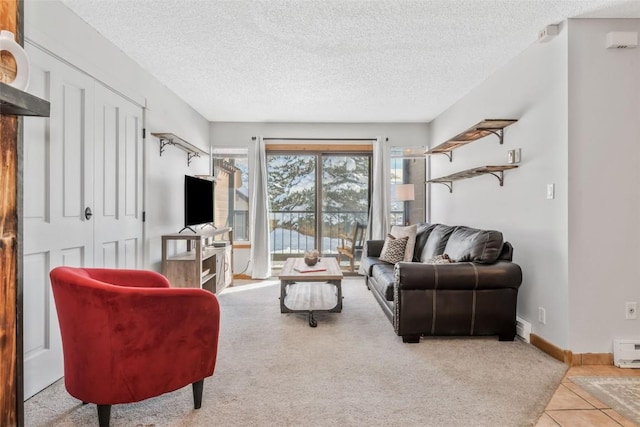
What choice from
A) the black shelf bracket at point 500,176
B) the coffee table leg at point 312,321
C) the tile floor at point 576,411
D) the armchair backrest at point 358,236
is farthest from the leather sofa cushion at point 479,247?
the armchair backrest at point 358,236

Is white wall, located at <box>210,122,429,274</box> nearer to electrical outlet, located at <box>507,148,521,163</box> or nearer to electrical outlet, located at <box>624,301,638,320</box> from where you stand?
electrical outlet, located at <box>507,148,521,163</box>

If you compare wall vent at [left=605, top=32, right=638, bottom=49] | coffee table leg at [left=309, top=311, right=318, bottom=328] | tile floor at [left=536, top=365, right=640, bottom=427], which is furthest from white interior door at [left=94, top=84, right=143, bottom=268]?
wall vent at [left=605, top=32, right=638, bottom=49]

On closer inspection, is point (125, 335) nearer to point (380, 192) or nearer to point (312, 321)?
point (312, 321)

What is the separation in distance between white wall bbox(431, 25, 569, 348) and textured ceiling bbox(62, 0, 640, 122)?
0.72ft

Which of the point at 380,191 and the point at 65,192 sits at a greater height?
the point at 380,191

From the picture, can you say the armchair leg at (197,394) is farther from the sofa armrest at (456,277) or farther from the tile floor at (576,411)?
the tile floor at (576,411)

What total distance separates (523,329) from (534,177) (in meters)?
1.24

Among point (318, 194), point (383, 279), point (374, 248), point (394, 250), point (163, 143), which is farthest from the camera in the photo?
point (318, 194)

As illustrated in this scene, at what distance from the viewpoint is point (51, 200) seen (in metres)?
2.15

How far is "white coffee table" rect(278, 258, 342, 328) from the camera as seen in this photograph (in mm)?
3229

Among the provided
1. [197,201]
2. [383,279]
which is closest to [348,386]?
[383,279]

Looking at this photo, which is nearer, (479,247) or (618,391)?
(618,391)

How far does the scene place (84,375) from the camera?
5.43 ft

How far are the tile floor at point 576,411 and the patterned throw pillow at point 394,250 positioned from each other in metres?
2.11
